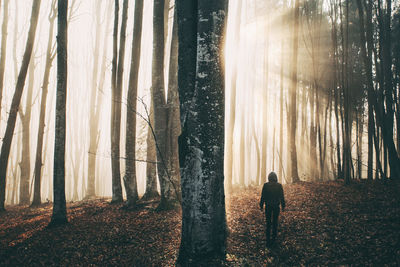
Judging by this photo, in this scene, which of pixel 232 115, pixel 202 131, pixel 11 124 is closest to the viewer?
pixel 202 131

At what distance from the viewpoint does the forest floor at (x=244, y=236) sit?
4.68m

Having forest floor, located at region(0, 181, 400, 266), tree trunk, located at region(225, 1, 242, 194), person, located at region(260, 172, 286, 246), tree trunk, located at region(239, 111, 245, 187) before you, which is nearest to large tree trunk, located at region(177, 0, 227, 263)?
forest floor, located at region(0, 181, 400, 266)

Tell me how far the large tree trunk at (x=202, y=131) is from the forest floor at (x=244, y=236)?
515 millimetres

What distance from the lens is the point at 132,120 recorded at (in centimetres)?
951

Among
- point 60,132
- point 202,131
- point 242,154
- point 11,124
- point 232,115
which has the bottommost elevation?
point 242,154

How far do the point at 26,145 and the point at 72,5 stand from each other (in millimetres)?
9923

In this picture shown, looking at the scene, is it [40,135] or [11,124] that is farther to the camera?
[40,135]

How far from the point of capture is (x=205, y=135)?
3646 millimetres

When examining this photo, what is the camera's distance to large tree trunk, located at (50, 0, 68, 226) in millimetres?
7102

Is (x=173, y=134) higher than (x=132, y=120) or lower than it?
lower

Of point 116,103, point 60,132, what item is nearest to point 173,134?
point 116,103

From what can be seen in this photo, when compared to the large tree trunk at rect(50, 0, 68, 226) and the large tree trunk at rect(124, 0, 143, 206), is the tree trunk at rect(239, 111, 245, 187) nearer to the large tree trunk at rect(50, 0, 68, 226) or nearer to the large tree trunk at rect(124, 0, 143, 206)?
the large tree trunk at rect(124, 0, 143, 206)

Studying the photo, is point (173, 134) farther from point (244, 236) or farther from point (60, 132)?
point (244, 236)

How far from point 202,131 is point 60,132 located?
6.07 meters
